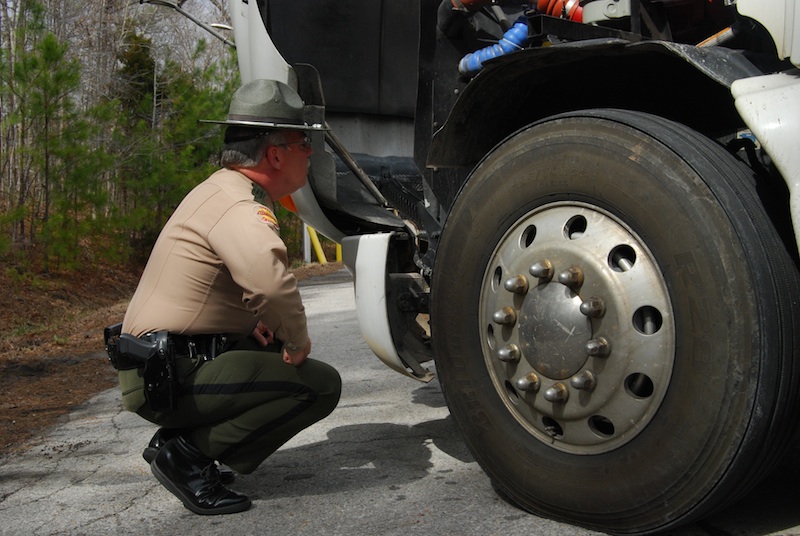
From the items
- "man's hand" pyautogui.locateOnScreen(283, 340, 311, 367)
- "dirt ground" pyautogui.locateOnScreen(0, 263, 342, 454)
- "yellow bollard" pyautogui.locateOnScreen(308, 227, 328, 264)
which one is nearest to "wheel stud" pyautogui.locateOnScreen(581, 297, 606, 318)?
"man's hand" pyautogui.locateOnScreen(283, 340, 311, 367)

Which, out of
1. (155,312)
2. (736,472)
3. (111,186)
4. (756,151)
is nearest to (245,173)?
(155,312)

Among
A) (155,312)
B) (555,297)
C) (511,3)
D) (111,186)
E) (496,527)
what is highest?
(511,3)

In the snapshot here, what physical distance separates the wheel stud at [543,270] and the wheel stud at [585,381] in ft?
0.90

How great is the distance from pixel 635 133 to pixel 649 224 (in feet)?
0.80

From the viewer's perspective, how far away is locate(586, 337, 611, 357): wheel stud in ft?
7.45

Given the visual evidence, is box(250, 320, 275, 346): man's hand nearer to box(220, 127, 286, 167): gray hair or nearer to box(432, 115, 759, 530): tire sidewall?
box(220, 127, 286, 167): gray hair

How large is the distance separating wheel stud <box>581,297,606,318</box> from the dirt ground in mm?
2794

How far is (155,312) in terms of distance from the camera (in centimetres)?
305

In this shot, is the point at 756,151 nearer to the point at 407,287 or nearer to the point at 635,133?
the point at 635,133

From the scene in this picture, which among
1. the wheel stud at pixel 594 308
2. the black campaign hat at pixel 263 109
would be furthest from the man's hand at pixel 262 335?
the wheel stud at pixel 594 308

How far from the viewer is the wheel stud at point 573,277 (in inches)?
92.6

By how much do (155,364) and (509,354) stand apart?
118 centimetres

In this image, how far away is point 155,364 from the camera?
2943mm

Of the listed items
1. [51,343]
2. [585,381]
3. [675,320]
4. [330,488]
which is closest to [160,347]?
[330,488]
